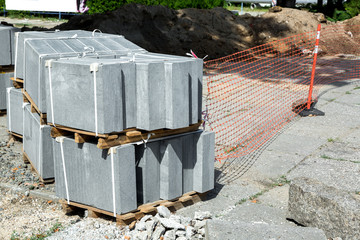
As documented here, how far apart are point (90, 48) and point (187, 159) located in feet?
6.97

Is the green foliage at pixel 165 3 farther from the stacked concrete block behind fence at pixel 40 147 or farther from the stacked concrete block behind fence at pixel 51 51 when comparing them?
the stacked concrete block behind fence at pixel 40 147

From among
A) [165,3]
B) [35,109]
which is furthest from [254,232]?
[165,3]

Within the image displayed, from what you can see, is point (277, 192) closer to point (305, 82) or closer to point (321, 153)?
point (321, 153)

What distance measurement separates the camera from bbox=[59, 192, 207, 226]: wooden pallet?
5.61 meters

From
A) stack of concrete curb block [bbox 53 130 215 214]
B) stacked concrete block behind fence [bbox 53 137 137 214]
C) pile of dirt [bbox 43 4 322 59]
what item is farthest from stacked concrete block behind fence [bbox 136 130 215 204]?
pile of dirt [bbox 43 4 322 59]

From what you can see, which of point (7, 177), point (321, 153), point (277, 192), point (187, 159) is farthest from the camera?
point (321, 153)

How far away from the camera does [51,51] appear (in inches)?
256

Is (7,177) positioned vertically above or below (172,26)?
below

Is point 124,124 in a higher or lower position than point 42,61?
lower

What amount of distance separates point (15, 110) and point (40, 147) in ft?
7.39

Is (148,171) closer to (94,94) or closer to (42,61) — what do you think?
(94,94)

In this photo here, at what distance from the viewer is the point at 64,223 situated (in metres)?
5.87

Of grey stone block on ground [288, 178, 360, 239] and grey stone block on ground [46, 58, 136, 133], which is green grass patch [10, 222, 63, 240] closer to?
grey stone block on ground [46, 58, 136, 133]

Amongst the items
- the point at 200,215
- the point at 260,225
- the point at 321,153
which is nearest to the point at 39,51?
the point at 200,215
